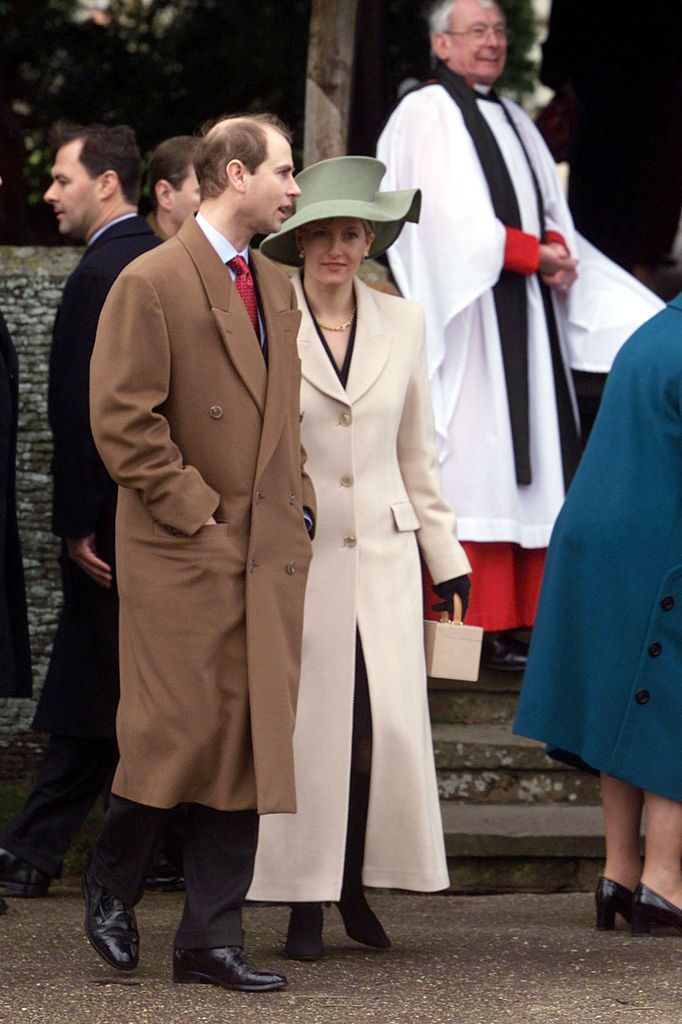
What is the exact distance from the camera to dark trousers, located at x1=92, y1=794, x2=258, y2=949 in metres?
4.56

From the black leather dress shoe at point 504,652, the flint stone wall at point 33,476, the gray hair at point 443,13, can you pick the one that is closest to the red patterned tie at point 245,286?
→ the flint stone wall at point 33,476

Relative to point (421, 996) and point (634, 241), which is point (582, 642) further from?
point (634, 241)

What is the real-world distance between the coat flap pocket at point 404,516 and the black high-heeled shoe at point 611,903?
108 centimetres

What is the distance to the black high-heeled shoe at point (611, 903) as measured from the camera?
538 cm

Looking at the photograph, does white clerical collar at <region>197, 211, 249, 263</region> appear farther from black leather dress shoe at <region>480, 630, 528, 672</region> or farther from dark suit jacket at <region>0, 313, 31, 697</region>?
black leather dress shoe at <region>480, 630, 528, 672</region>

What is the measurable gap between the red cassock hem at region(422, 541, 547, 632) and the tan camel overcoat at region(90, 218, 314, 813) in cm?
236

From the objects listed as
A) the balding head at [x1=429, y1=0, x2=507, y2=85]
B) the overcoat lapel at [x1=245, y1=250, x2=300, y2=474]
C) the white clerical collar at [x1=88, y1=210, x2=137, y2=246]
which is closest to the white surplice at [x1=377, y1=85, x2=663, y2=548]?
the balding head at [x1=429, y1=0, x2=507, y2=85]

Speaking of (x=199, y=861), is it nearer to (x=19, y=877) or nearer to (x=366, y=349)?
(x=19, y=877)

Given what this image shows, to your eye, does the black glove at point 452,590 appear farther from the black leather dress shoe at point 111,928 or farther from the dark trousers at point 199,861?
the black leather dress shoe at point 111,928

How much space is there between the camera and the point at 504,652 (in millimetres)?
6895

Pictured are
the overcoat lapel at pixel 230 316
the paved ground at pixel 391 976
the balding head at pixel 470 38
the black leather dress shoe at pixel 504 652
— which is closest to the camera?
the paved ground at pixel 391 976

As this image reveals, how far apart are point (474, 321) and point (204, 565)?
2.76 m

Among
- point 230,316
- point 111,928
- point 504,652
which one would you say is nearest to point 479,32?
point 504,652

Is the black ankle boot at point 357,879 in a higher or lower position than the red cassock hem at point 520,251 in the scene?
lower
